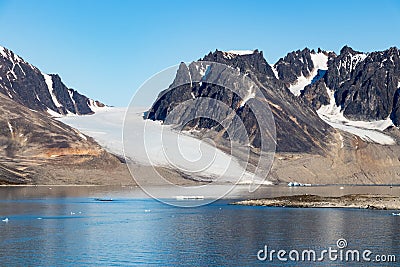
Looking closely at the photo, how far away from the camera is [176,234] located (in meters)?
80.8

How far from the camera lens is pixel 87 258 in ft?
208

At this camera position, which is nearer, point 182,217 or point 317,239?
point 317,239

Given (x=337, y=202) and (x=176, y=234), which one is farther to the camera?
(x=337, y=202)

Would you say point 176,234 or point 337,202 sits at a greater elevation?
point 337,202

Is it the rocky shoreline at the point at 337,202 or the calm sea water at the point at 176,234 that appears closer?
the calm sea water at the point at 176,234

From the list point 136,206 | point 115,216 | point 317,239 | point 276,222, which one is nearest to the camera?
point 317,239

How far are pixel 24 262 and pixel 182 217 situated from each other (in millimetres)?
44434

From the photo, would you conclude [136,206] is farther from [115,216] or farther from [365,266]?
[365,266]

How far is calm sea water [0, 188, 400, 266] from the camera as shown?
6406 cm

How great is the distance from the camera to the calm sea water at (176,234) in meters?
64.1

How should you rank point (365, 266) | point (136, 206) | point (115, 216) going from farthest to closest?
point (136, 206) < point (115, 216) < point (365, 266)

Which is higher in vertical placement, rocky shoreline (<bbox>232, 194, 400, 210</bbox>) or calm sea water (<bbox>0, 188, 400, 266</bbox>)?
rocky shoreline (<bbox>232, 194, 400, 210</bbox>)

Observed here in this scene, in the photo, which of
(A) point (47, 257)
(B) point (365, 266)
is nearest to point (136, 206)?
(A) point (47, 257)

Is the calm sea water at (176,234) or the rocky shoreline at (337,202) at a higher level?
the rocky shoreline at (337,202)
